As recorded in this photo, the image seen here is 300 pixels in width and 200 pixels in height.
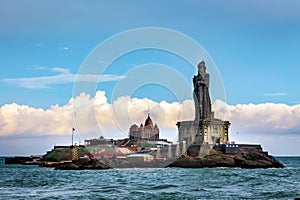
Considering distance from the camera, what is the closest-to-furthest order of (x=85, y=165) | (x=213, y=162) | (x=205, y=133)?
(x=85, y=165) → (x=213, y=162) → (x=205, y=133)

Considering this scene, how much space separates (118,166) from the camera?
533ft

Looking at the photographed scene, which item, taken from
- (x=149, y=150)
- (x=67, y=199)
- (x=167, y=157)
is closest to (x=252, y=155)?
(x=167, y=157)

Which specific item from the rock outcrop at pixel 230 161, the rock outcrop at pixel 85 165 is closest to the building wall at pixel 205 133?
the rock outcrop at pixel 230 161

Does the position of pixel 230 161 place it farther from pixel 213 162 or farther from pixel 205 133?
pixel 205 133

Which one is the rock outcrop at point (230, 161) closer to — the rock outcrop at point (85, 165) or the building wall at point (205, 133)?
the building wall at point (205, 133)

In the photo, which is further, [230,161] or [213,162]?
[230,161]

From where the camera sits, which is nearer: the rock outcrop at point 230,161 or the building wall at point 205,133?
the rock outcrop at point 230,161

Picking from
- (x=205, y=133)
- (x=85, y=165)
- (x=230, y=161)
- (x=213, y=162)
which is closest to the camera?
(x=85, y=165)

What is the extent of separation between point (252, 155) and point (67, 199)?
11962 cm

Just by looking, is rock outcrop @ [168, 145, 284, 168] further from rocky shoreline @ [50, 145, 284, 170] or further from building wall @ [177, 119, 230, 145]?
building wall @ [177, 119, 230, 145]

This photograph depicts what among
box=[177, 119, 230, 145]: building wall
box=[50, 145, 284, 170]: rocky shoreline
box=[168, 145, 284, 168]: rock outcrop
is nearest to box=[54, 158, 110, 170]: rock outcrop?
box=[50, 145, 284, 170]: rocky shoreline

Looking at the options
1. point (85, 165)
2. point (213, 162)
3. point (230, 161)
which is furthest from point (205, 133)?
point (85, 165)

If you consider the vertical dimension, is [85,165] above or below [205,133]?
below

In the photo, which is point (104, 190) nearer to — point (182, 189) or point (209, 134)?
point (182, 189)
